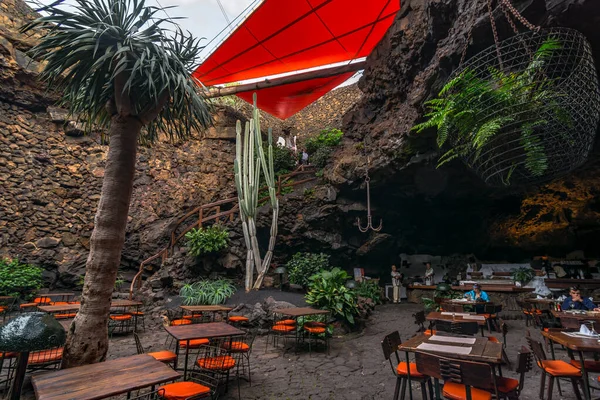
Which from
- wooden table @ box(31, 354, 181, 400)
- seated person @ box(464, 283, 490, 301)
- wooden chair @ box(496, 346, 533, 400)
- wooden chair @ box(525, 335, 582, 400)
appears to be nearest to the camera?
wooden table @ box(31, 354, 181, 400)

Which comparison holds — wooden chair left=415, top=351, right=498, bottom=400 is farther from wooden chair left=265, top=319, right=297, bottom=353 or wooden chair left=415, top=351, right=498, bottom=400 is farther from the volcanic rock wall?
the volcanic rock wall

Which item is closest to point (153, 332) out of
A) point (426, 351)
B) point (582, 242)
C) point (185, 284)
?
point (185, 284)

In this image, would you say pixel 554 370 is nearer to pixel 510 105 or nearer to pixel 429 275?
pixel 510 105

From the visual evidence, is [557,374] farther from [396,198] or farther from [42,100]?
[42,100]

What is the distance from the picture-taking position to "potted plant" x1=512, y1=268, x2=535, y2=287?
28.5 feet

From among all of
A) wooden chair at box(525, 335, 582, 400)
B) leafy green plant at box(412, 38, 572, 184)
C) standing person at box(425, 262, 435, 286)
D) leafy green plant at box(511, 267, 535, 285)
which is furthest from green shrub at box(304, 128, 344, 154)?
wooden chair at box(525, 335, 582, 400)

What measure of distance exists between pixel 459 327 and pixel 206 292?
213 inches

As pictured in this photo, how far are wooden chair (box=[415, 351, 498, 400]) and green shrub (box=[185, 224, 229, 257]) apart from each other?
6.20 meters

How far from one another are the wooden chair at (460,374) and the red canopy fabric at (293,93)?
31.0 ft

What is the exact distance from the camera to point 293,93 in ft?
36.3

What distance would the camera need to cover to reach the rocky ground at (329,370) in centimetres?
341

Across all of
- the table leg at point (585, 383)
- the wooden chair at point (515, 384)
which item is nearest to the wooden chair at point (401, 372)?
the wooden chair at point (515, 384)

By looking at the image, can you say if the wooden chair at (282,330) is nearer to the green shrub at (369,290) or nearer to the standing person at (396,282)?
the green shrub at (369,290)

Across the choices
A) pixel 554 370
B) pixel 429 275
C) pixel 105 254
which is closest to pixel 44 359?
pixel 105 254
